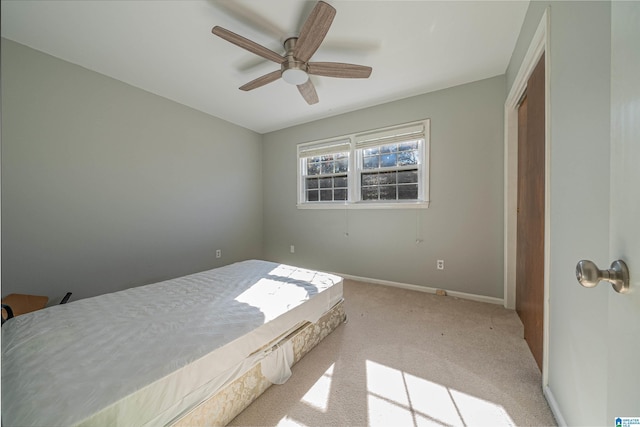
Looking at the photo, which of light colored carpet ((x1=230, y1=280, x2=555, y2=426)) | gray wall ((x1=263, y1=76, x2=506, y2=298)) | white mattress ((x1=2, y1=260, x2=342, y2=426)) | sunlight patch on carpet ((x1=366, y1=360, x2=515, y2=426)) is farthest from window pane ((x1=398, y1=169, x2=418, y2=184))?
sunlight patch on carpet ((x1=366, y1=360, x2=515, y2=426))

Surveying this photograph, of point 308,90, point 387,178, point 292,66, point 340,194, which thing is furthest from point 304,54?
point 340,194

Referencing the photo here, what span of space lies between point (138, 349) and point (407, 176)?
3124 mm

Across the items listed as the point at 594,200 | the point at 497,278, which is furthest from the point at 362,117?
the point at 594,200

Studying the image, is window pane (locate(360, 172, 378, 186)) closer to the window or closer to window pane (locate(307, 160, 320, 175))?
the window

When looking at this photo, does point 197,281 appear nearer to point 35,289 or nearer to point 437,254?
point 35,289

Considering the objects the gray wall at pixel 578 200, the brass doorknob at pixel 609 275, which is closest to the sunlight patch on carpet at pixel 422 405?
the gray wall at pixel 578 200

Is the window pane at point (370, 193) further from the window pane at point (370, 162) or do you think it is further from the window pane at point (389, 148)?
the window pane at point (389, 148)

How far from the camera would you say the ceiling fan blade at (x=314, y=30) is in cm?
155

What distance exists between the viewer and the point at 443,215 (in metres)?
3.01

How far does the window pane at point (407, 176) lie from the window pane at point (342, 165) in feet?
2.63

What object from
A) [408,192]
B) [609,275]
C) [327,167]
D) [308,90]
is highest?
[308,90]

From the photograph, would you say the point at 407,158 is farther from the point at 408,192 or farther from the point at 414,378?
the point at 414,378

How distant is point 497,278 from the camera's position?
272cm

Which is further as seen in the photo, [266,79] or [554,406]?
[266,79]
